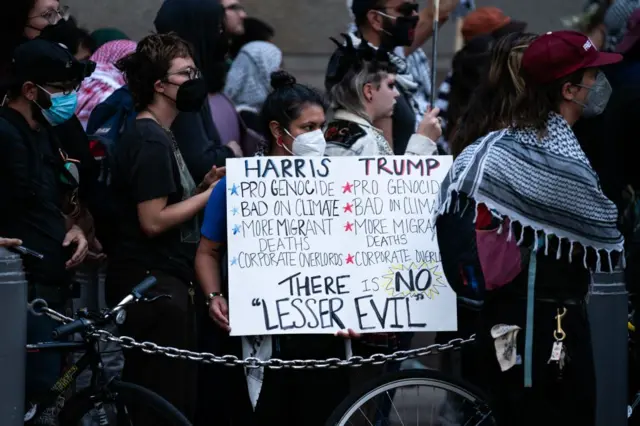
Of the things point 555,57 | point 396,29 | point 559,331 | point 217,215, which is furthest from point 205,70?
point 559,331

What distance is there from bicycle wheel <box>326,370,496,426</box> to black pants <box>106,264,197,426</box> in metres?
0.79

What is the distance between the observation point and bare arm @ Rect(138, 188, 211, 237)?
664 cm

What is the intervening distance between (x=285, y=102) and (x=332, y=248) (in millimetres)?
649

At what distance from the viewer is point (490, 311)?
597 centimetres

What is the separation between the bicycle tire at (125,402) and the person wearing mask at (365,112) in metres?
1.47

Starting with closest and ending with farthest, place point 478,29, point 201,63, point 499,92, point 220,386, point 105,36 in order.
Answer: point 499,92 → point 220,386 → point 201,63 → point 478,29 → point 105,36

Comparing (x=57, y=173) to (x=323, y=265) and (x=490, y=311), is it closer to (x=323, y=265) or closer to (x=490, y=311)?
(x=323, y=265)

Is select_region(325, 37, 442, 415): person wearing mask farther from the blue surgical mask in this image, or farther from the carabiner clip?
the blue surgical mask

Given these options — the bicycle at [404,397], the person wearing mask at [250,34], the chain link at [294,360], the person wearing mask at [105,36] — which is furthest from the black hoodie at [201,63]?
the person wearing mask at [105,36]

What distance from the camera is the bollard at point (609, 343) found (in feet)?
20.4

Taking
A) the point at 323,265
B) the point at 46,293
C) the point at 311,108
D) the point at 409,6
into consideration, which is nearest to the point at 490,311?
the point at 323,265

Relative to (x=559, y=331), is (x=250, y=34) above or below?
above

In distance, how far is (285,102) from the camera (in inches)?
265

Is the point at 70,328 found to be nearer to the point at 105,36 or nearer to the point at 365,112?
the point at 365,112
